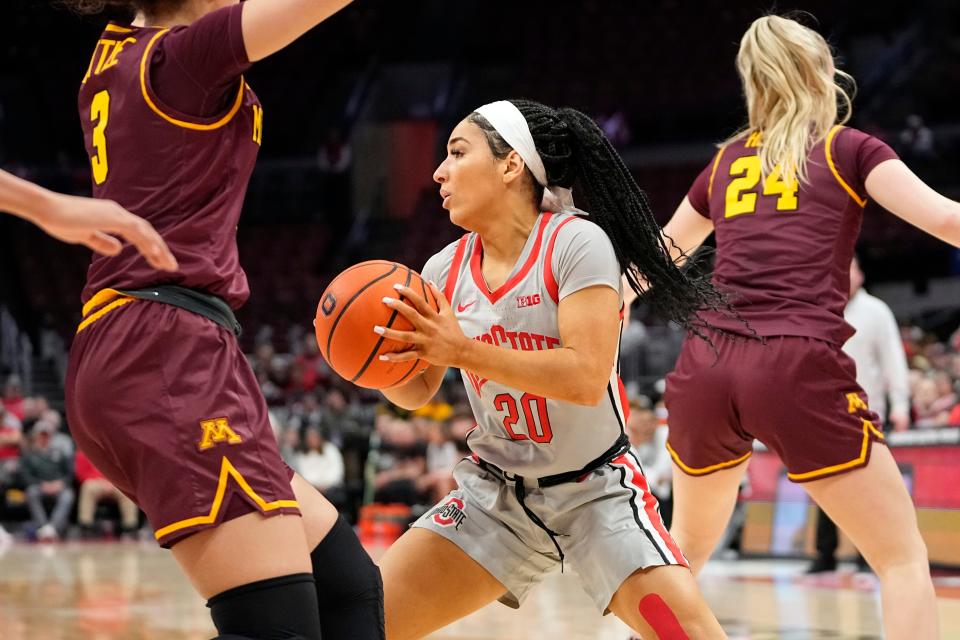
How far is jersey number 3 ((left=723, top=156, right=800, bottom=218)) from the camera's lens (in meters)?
3.71

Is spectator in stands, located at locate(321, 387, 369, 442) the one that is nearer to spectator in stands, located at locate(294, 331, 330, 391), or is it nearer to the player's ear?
spectator in stands, located at locate(294, 331, 330, 391)

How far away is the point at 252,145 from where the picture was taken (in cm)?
247

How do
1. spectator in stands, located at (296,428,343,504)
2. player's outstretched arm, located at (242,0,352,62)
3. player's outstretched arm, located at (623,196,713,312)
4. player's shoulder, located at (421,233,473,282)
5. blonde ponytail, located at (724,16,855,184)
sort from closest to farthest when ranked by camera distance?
1. player's outstretched arm, located at (242,0,352,62)
2. player's shoulder, located at (421,233,473,282)
3. blonde ponytail, located at (724,16,855,184)
4. player's outstretched arm, located at (623,196,713,312)
5. spectator in stands, located at (296,428,343,504)

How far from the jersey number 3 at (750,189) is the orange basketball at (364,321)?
1405 millimetres

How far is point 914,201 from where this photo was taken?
3438 millimetres

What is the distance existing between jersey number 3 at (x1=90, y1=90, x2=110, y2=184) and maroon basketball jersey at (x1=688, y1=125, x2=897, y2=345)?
197cm

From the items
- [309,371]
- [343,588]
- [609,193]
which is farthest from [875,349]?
[309,371]

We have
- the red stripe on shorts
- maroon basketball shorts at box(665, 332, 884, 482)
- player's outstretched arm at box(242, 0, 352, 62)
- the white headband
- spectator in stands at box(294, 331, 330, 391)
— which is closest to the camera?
player's outstretched arm at box(242, 0, 352, 62)

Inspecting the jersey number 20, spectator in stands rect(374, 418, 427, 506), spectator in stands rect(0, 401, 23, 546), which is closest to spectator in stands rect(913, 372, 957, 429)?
spectator in stands rect(374, 418, 427, 506)

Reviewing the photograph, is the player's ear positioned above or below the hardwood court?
above

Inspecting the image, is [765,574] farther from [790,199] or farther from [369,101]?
[369,101]

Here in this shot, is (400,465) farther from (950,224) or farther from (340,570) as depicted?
(340,570)

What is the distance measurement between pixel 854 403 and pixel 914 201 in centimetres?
60

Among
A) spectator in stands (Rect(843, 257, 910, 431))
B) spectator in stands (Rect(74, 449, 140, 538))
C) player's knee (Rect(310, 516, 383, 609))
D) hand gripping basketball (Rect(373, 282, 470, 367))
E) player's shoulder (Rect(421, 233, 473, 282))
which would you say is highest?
player's shoulder (Rect(421, 233, 473, 282))
